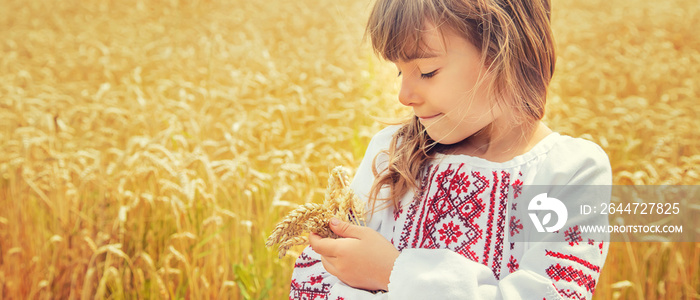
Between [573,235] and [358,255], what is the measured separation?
1.56 feet

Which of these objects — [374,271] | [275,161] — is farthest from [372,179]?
[275,161]

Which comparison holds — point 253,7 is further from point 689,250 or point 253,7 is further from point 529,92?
point 529,92

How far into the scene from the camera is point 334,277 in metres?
1.51

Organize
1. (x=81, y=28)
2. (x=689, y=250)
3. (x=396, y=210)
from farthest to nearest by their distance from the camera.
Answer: (x=81, y=28) < (x=689, y=250) < (x=396, y=210)

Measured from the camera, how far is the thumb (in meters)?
1.42

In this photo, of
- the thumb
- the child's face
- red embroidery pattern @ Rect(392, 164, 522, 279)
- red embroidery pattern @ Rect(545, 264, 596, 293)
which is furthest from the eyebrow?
red embroidery pattern @ Rect(545, 264, 596, 293)

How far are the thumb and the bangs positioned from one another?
407 mm

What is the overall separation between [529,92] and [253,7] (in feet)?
31.5

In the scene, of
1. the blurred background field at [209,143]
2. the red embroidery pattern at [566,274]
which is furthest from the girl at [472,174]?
the blurred background field at [209,143]

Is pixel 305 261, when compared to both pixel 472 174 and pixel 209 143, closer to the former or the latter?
pixel 472 174

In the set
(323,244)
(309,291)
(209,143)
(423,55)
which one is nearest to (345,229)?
(323,244)

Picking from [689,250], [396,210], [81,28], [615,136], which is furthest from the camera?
[81,28]

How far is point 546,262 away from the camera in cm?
126

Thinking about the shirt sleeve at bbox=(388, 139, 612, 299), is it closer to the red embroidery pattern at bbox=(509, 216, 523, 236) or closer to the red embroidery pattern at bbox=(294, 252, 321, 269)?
the red embroidery pattern at bbox=(509, 216, 523, 236)
